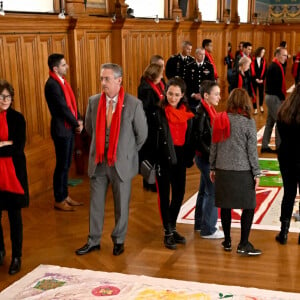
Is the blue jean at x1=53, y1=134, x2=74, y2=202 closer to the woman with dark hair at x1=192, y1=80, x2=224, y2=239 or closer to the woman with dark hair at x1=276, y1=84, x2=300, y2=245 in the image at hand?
the woman with dark hair at x1=192, y1=80, x2=224, y2=239

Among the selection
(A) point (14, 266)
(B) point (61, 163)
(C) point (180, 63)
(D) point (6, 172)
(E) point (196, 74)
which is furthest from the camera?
(C) point (180, 63)

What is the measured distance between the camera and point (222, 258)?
15.1 feet

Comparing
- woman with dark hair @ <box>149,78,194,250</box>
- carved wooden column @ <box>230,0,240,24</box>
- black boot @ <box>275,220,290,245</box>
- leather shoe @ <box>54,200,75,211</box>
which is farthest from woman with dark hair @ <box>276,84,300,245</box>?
carved wooden column @ <box>230,0,240,24</box>

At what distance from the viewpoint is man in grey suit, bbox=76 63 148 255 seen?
14.7 feet

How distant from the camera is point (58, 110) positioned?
5781 mm

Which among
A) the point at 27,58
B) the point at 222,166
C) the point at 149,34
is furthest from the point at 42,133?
the point at 149,34

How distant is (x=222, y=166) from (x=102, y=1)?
4.70m

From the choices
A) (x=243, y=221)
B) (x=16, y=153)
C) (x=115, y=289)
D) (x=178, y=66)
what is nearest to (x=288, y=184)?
(x=243, y=221)

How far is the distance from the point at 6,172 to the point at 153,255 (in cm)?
146

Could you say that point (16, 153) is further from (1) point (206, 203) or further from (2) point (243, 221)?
(2) point (243, 221)

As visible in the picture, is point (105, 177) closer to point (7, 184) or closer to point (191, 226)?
point (7, 184)

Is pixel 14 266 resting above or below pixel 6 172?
below

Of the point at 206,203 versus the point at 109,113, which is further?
the point at 206,203

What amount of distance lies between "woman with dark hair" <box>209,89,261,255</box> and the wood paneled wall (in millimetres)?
2684
